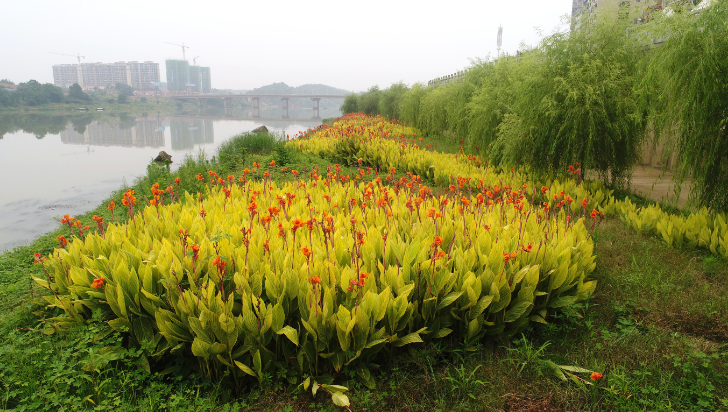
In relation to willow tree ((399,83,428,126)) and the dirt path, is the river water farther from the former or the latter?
the dirt path

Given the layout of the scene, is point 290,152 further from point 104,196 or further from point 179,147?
point 179,147

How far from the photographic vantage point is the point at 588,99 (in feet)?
17.5

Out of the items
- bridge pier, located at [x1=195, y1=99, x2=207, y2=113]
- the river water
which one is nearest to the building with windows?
bridge pier, located at [x1=195, y1=99, x2=207, y2=113]

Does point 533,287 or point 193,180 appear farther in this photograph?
point 193,180

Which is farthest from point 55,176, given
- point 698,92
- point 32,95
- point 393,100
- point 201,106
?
point 201,106

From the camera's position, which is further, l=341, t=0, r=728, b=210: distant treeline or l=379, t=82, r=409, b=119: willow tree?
l=379, t=82, r=409, b=119: willow tree

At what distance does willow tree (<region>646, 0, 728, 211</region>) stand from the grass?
1.48 meters

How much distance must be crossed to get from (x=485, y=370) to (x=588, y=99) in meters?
4.44

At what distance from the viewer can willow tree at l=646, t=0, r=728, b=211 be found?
3.55 metres

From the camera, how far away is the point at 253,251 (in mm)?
2684

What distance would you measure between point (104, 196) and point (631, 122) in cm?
943

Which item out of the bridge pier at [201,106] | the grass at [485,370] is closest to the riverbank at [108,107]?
the bridge pier at [201,106]

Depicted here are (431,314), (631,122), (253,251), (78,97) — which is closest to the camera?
(431,314)

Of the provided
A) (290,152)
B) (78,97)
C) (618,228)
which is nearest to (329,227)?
(618,228)
